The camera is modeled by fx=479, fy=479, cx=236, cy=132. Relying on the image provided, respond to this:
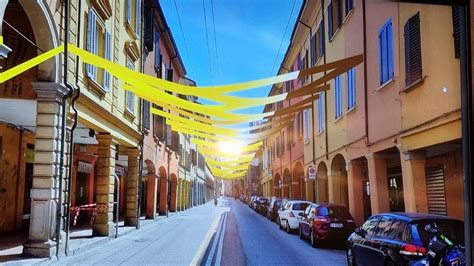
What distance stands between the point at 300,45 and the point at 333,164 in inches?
418

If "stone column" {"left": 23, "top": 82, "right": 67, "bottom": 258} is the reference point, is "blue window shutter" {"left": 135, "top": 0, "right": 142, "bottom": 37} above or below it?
above

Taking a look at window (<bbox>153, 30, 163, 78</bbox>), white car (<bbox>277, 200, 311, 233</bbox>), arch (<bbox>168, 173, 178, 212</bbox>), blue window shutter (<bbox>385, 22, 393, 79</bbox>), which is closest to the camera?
blue window shutter (<bbox>385, 22, 393, 79</bbox>)

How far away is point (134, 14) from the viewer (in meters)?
23.6

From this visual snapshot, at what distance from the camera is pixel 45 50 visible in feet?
41.7

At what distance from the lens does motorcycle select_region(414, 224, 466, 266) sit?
6.61m

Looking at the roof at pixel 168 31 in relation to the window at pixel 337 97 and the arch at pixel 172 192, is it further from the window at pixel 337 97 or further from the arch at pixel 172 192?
the window at pixel 337 97

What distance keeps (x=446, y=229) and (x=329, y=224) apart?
8769 mm

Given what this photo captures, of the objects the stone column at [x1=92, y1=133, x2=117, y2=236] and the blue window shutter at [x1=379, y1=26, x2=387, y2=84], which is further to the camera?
the stone column at [x1=92, y1=133, x2=117, y2=236]

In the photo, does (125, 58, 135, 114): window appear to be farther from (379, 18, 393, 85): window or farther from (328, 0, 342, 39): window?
(379, 18, 393, 85): window

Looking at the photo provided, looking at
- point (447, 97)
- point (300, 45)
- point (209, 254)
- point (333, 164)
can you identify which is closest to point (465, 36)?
point (447, 97)

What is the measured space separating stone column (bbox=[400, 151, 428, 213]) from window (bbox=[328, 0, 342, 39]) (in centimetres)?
938

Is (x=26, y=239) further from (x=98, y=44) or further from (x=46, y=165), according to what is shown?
(x=98, y=44)

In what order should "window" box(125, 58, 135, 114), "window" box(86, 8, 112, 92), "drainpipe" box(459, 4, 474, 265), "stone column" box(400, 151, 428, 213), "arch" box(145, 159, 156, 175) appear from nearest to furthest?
"drainpipe" box(459, 4, 474, 265)
"stone column" box(400, 151, 428, 213)
"window" box(86, 8, 112, 92)
"window" box(125, 58, 135, 114)
"arch" box(145, 159, 156, 175)

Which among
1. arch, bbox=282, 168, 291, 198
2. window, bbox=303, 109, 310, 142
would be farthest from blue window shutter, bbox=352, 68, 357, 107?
arch, bbox=282, 168, 291, 198
